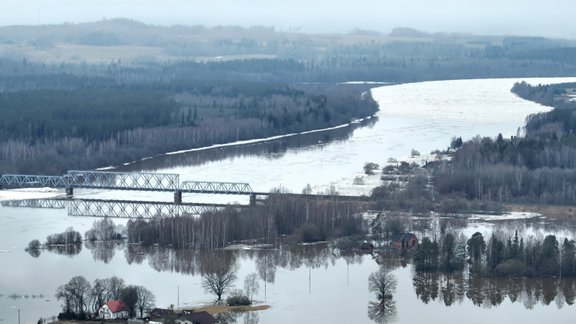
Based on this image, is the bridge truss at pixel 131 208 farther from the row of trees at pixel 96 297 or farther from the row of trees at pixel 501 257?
the row of trees at pixel 96 297

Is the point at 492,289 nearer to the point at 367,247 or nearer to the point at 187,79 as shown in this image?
the point at 367,247

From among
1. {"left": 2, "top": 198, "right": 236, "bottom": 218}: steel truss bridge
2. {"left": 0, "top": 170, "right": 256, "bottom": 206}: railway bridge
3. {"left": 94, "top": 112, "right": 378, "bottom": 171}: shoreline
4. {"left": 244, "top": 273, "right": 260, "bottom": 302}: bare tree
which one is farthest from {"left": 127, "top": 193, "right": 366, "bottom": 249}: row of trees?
{"left": 94, "top": 112, "right": 378, "bottom": 171}: shoreline

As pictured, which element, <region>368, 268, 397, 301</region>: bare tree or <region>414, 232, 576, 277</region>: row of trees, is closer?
<region>368, 268, 397, 301</region>: bare tree

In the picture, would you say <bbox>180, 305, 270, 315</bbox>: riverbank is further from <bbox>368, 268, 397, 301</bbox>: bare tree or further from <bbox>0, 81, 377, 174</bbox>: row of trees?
<bbox>0, 81, 377, 174</bbox>: row of trees

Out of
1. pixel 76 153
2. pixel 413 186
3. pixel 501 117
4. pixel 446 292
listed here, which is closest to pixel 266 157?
pixel 76 153

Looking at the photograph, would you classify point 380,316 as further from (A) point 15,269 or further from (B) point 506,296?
(A) point 15,269

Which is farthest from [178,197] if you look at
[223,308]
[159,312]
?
[159,312]
